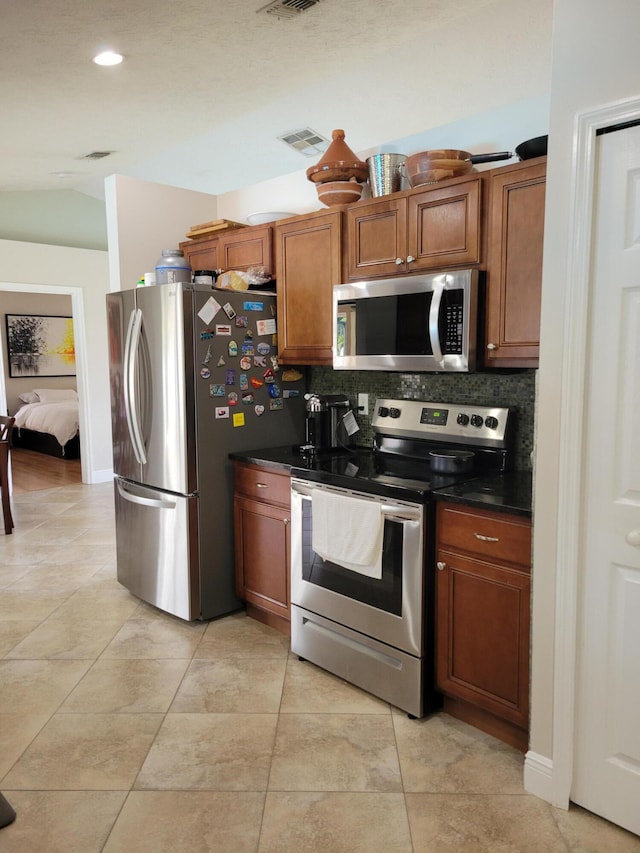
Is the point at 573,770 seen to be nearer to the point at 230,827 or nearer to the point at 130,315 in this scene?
the point at 230,827

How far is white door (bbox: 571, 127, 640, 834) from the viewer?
5.67 ft

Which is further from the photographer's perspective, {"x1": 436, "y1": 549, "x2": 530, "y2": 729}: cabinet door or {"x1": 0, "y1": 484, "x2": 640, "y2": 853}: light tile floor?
{"x1": 436, "y1": 549, "x2": 530, "y2": 729}: cabinet door

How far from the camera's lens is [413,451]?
304 cm

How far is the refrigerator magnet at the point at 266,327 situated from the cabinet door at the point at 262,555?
35.7 inches

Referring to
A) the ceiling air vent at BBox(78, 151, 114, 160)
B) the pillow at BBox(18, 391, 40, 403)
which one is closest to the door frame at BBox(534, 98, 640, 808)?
the ceiling air vent at BBox(78, 151, 114, 160)

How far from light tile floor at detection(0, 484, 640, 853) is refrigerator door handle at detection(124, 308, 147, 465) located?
3.17 feet

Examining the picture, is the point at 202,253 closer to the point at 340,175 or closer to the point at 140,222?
the point at 140,222

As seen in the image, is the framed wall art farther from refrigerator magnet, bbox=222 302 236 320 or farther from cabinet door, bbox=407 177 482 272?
cabinet door, bbox=407 177 482 272

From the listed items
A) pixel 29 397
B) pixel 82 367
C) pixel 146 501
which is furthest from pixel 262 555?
pixel 29 397

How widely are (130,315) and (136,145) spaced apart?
7.62 feet

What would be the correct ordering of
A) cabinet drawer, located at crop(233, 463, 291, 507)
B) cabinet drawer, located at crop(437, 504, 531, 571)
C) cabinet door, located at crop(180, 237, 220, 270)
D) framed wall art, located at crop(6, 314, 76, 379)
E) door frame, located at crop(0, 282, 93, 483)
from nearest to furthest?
cabinet drawer, located at crop(437, 504, 531, 571), cabinet drawer, located at crop(233, 463, 291, 507), cabinet door, located at crop(180, 237, 220, 270), door frame, located at crop(0, 282, 93, 483), framed wall art, located at crop(6, 314, 76, 379)

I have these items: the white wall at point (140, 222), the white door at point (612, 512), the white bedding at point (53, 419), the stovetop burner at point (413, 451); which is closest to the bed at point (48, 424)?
the white bedding at point (53, 419)

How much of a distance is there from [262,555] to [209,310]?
127 centimetres

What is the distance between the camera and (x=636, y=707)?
1.80 m
